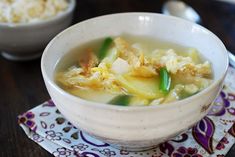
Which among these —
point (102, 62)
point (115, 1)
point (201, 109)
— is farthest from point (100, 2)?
point (201, 109)

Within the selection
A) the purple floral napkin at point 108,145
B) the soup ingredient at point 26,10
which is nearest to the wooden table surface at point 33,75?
the purple floral napkin at point 108,145

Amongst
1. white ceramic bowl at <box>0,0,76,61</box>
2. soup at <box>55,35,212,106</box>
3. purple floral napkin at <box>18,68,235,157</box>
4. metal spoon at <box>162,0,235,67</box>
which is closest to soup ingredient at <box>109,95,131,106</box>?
soup at <box>55,35,212,106</box>

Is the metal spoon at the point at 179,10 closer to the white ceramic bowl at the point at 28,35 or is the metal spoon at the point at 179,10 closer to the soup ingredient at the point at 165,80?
the white ceramic bowl at the point at 28,35

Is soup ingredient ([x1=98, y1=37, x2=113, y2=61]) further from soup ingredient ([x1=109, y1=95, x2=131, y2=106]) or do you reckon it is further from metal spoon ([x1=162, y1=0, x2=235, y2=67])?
metal spoon ([x1=162, y1=0, x2=235, y2=67])

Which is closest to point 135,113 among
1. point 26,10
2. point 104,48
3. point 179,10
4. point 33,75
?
point 104,48

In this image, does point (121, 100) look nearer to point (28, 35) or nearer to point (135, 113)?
point (135, 113)

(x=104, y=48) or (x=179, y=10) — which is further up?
(x=104, y=48)
